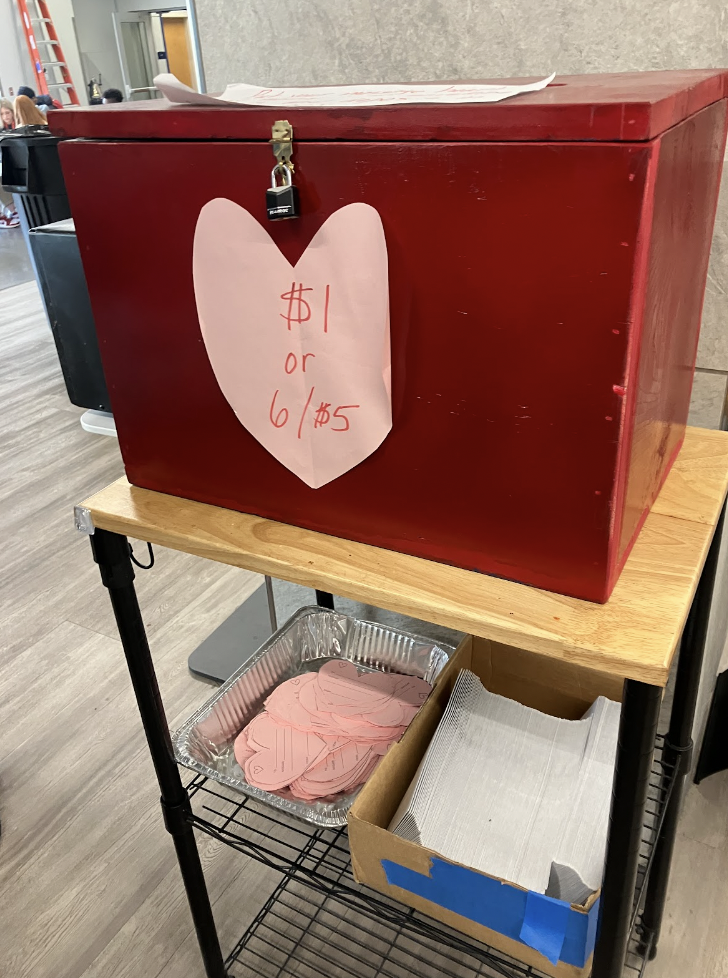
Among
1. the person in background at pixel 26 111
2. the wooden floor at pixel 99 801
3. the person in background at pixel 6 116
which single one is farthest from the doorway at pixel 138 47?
the wooden floor at pixel 99 801

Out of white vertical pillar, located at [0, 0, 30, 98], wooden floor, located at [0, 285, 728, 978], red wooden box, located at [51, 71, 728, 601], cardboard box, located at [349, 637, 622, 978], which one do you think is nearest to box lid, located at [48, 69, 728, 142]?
red wooden box, located at [51, 71, 728, 601]

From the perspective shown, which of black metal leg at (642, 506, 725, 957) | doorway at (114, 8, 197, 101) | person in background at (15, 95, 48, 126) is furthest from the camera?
doorway at (114, 8, 197, 101)

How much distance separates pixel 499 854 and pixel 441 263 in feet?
2.19

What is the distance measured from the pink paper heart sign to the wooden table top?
0.26ft

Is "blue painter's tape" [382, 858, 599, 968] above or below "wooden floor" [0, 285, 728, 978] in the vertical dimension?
above

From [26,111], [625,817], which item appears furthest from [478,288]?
[26,111]

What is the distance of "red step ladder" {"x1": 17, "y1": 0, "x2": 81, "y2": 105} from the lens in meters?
7.58

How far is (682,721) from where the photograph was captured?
989mm

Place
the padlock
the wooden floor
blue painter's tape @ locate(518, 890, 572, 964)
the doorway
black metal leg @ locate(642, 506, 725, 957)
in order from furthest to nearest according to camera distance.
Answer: the doorway
the wooden floor
black metal leg @ locate(642, 506, 725, 957)
blue painter's tape @ locate(518, 890, 572, 964)
the padlock

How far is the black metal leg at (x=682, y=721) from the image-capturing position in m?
0.85

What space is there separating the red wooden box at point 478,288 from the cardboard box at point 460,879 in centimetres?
35

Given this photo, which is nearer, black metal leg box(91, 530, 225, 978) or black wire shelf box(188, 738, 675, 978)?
black metal leg box(91, 530, 225, 978)

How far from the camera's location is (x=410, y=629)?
1401 mm

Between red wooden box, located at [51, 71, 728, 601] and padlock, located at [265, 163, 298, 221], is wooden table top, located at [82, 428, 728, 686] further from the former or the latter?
padlock, located at [265, 163, 298, 221]
